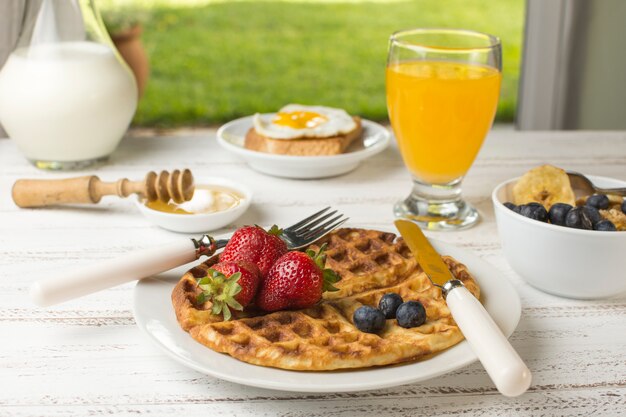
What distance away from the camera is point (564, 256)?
1.15m

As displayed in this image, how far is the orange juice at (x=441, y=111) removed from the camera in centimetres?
146

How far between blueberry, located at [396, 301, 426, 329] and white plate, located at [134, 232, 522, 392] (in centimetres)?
7

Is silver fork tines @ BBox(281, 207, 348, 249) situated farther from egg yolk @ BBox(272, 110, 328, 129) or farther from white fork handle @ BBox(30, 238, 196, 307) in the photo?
egg yolk @ BBox(272, 110, 328, 129)

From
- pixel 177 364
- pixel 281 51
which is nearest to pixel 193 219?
pixel 177 364

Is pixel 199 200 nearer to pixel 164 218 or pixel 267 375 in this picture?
pixel 164 218

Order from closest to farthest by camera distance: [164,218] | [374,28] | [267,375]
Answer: [267,375], [164,218], [374,28]

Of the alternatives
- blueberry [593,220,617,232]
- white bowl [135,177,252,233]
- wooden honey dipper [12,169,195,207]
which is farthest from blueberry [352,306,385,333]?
wooden honey dipper [12,169,195,207]

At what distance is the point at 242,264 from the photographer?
3.43 feet

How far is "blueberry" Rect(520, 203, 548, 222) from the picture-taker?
3.89 feet

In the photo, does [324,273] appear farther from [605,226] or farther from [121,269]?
[605,226]

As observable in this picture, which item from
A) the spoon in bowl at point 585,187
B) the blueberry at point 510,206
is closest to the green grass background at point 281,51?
the spoon in bowl at point 585,187

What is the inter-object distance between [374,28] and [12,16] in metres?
4.64

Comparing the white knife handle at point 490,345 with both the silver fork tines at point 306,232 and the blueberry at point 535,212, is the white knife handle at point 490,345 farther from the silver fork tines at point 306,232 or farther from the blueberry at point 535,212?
the silver fork tines at point 306,232

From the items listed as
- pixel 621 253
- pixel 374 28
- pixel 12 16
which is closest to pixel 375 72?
pixel 374 28
